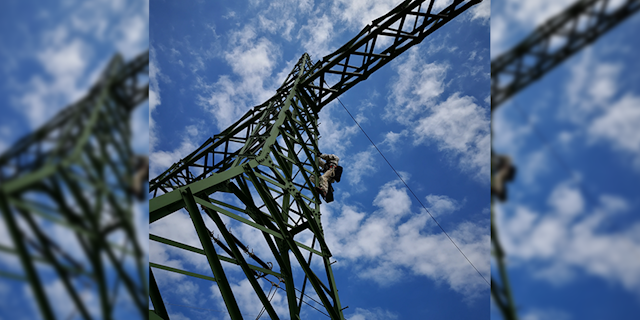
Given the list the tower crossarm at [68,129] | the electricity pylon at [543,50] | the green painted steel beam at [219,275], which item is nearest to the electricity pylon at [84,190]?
the tower crossarm at [68,129]

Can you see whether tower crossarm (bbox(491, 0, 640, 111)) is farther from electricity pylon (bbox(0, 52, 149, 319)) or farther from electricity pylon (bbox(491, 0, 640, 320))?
electricity pylon (bbox(0, 52, 149, 319))

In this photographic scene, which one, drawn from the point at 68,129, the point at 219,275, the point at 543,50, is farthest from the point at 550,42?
the point at 219,275

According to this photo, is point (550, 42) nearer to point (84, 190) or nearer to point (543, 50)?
point (543, 50)

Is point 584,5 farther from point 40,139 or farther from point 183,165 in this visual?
point 183,165

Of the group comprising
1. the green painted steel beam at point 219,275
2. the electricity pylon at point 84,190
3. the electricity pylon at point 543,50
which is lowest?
the electricity pylon at point 84,190

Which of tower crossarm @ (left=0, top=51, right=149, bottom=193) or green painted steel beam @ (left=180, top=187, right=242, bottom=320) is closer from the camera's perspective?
tower crossarm @ (left=0, top=51, right=149, bottom=193)

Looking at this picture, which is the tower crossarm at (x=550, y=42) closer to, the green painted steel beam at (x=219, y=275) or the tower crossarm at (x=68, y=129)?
the tower crossarm at (x=68, y=129)

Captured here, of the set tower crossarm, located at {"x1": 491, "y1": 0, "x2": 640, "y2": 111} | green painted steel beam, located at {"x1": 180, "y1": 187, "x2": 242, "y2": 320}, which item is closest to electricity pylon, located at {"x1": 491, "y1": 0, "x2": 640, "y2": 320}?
tower crossarm, located at {"x1": 491, "y1": 0, "x2": 640, "y2": 111}

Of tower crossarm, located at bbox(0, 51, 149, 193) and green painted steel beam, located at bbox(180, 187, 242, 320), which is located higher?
green painted steel beam, located at bbox(180, 187, 242, 320)

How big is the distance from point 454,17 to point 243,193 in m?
6.72

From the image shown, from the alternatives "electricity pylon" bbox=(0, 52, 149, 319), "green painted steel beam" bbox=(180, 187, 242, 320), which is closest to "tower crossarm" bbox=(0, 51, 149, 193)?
A: "electricity pylon" bbox=(0, 52, 149, 319)

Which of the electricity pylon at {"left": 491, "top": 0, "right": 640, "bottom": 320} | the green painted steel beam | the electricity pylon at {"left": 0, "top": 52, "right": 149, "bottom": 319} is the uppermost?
the green painted steel beam

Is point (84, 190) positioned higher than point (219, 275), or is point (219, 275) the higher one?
point (219, 275)

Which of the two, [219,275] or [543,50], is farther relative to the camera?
[219,275]
